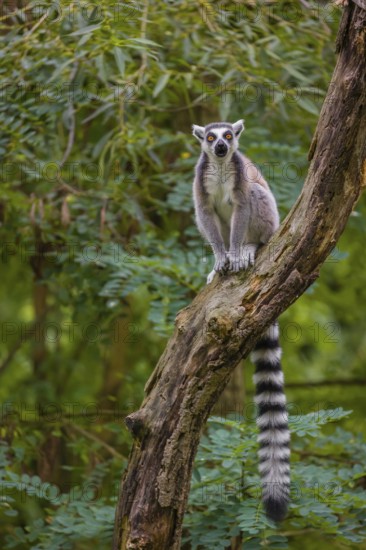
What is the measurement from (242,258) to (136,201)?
2.04m

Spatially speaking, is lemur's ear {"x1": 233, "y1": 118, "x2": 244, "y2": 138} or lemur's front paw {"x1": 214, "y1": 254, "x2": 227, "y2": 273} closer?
lemur's front paw {"x1": 214, "y1": 254, "x2": 227, "y2": 273}

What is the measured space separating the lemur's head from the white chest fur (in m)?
0.11

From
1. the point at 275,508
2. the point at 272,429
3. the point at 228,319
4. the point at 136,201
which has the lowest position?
the point at 275,508

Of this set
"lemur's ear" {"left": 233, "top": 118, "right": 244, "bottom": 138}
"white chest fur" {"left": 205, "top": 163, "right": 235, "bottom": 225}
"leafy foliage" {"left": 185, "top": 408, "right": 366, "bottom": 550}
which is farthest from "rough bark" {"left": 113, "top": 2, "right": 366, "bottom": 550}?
"lemur's ear" {"left": 233, "top": 118, "right": 244, "bottom": 138}

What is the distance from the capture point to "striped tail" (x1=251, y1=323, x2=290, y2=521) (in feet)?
15.5

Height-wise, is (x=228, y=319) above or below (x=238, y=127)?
below

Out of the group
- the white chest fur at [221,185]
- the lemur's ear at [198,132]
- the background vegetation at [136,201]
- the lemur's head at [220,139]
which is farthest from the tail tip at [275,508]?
the lemur's ear at [198,132]

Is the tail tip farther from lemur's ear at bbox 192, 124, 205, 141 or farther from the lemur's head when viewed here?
lemur's ear at bbox 192, 124, 205, 141

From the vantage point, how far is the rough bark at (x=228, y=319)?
13.4 ft

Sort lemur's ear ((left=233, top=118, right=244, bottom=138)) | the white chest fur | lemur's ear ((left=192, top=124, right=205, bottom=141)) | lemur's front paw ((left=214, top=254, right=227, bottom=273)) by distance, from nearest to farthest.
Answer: lemur's front paw ((left=214, top=254, right=227, bottom=273)) < the white chest fur < lemur's ear ((left=233, top=118, right=244, bottom=138)) < lemur's ear ((left=192, top=124, right=205, bottom=141))

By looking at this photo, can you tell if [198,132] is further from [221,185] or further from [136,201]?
[136,201]

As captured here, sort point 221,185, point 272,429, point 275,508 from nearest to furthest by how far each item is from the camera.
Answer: point 275,508 → point 272,429 → point 221,185

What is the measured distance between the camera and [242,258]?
5.12 m

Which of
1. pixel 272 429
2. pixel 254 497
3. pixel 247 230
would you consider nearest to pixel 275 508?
pixel 272 429
